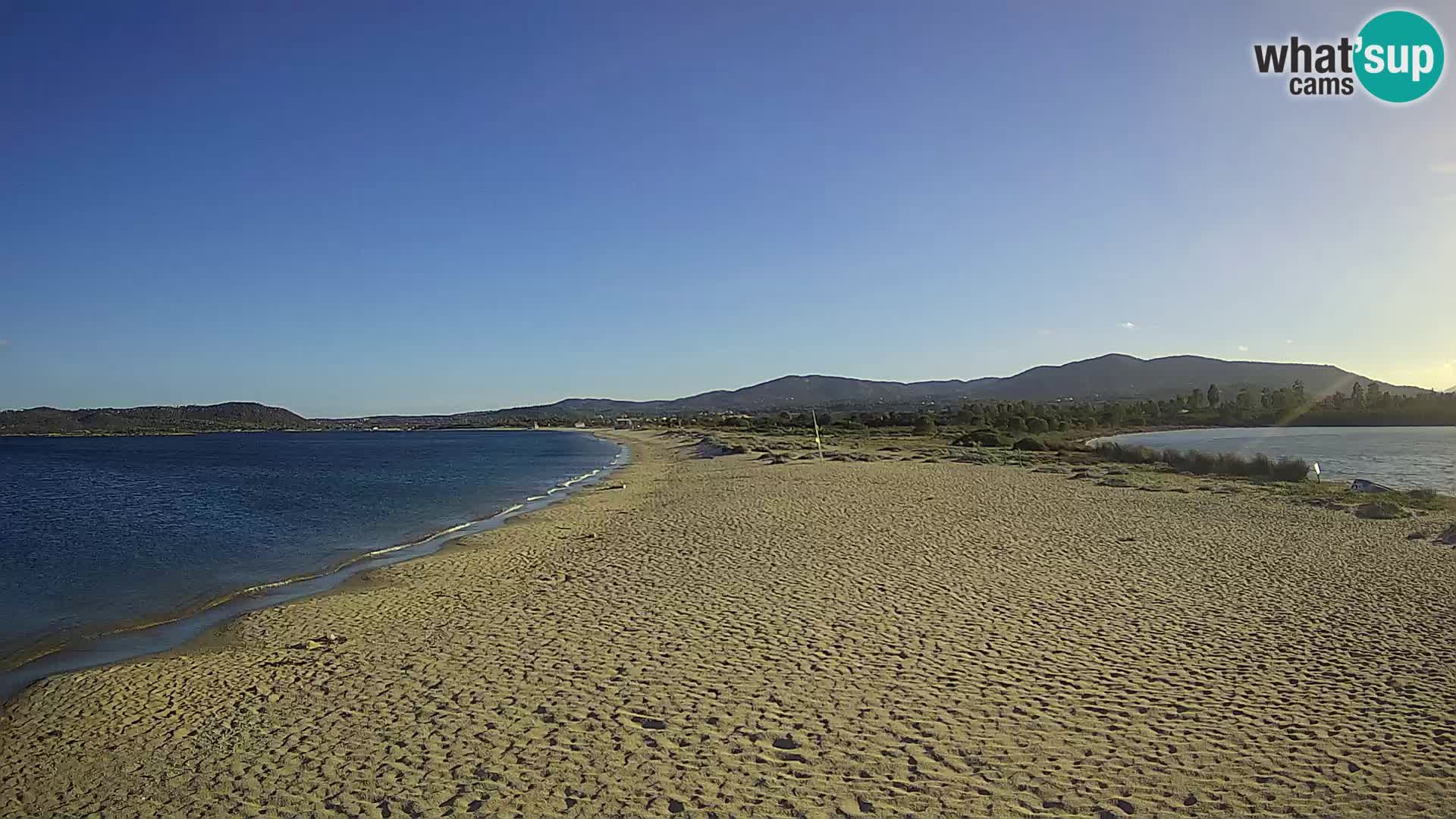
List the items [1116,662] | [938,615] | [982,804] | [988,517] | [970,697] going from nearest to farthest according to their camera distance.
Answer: [982,804], [970,697], [1116,662], [938,615], [988,517]

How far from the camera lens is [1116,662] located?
8.30 meters

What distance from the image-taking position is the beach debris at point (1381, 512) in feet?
63.5

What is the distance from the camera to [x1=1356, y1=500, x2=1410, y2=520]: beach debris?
762 inches

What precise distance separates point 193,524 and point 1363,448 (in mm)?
69631

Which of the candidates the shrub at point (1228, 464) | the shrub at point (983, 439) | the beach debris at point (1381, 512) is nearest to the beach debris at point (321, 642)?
the beach debris at point (1381, 512)

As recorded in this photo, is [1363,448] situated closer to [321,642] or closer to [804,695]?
[804,695]

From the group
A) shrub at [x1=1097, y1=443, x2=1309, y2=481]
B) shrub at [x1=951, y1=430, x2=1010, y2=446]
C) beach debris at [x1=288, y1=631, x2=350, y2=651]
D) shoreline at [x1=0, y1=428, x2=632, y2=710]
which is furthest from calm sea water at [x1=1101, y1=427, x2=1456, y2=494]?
beach debris at [x1=288, y1=631, x2=350, y2=651]

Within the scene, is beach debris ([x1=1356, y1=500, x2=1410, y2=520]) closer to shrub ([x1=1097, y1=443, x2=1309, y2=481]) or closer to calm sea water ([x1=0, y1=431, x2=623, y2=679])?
shrub ([x1=1097, y1=443, x2=1309, y2=481])

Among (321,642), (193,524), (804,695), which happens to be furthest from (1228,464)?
(193,524)

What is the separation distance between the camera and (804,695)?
748 cm

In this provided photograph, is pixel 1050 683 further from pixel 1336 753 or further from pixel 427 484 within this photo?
pixel 427 484

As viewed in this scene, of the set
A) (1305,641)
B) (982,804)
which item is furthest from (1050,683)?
(1305,641)

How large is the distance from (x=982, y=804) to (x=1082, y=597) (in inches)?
257

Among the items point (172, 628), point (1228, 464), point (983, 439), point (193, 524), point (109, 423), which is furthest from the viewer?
point (109, 423)
